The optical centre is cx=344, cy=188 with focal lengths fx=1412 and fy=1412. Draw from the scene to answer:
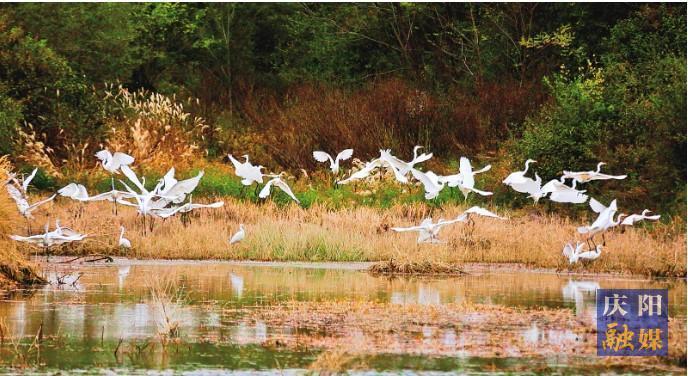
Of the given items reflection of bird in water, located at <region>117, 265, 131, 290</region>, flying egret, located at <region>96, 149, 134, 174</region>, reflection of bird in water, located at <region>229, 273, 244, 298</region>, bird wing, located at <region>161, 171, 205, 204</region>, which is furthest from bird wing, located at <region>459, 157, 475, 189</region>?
reflection of bird in water, located at <region>117, 265, 131, 290</region>

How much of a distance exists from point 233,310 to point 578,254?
4077 millimetres

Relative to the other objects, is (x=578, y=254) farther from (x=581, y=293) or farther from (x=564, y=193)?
(x=581, y=293)

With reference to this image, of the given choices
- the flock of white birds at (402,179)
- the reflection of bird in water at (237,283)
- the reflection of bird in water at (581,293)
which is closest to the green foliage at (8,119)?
the flock of white birds at (402,179)

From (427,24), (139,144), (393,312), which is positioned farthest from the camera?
(427,24)

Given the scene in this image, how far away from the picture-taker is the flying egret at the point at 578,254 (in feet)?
45.2

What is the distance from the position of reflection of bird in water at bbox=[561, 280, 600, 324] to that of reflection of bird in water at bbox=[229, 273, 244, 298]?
2.86 metres

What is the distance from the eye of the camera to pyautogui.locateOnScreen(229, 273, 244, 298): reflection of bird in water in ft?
41.2

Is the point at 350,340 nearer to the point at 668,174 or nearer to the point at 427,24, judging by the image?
the point at 668,174

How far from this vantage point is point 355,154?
2262cm

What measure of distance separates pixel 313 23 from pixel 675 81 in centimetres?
1493

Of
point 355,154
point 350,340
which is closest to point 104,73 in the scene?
point 355,154

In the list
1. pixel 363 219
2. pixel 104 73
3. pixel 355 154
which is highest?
pixel 104 73

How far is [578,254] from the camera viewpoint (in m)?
13.8

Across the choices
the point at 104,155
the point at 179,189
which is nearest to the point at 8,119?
the point at 104,155
